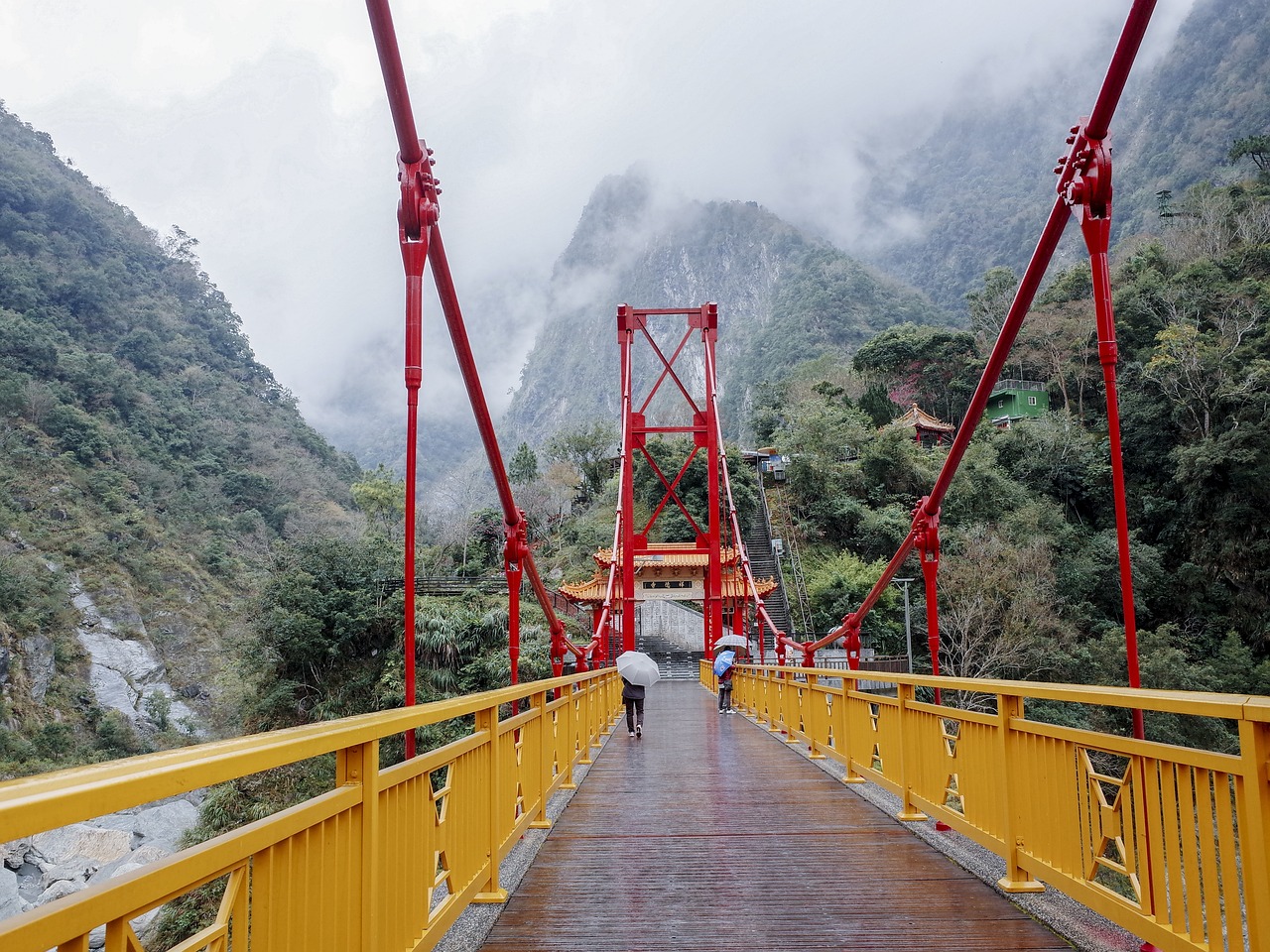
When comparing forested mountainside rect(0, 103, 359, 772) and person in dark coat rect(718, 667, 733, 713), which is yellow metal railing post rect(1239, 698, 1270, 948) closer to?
person in dark coat rect(718, 667, 733, 713)

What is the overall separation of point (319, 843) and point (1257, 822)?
195cm

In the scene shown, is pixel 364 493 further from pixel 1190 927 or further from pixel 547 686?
pixel 1190 927

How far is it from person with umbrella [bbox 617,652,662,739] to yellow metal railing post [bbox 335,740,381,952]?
7.54 m

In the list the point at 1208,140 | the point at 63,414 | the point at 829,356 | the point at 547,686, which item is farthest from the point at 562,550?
the point at 1208,140

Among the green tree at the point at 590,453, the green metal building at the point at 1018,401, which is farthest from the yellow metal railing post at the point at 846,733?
the green tree at the point at 590,453

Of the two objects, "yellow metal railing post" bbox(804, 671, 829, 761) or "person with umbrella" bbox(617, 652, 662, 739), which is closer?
"yellow metal railing post" bbox(804, 671, 829, 761)

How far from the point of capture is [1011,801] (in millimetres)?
3256

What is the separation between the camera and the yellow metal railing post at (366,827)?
6.43 ft

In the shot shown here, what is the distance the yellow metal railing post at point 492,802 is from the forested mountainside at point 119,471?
20.1 meters

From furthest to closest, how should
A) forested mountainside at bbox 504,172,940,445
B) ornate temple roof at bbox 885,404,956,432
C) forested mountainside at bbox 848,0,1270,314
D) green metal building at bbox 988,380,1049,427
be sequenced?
1. forested mountainside at bbox 504,172,940,445
2. forested mountainside at bbox 848,0,1270,314
3. ornate temple roof at bbox 885,404,956,432
4. green metal building at bbox 988,380,1049,427

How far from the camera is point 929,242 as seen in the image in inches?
3533

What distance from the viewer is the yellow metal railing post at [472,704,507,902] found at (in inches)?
130

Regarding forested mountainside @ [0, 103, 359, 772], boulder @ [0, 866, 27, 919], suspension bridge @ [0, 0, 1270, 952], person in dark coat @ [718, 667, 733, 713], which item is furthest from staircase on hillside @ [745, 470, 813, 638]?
suspension bridge @ [0, 0, 1270, 952]

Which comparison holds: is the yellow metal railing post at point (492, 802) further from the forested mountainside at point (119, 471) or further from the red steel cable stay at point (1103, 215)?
the forested mountainside at point (119, 471)
